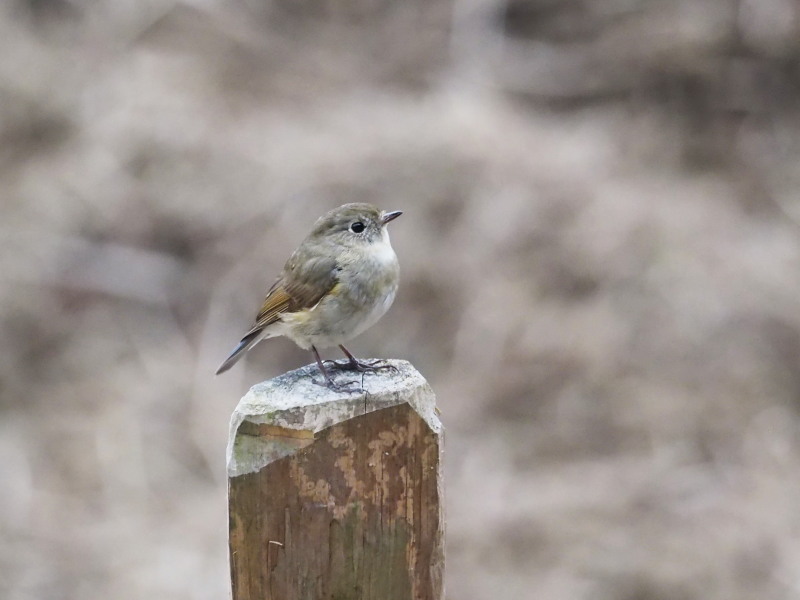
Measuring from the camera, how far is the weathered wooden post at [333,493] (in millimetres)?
2064

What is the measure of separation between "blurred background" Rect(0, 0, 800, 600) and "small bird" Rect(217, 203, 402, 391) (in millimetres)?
2451

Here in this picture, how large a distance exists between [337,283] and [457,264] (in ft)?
12.4

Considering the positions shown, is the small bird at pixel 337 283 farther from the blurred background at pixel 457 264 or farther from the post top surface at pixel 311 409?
the blurred background at pixel 457 264

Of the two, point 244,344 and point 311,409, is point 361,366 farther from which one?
point 244,344

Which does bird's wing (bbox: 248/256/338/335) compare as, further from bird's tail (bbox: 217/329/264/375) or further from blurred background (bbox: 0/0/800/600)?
blurred background (bbox: 0/0/800/600)

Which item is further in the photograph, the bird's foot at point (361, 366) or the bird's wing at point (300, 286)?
the bird's wing at point (300, 286)

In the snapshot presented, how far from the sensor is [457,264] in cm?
699

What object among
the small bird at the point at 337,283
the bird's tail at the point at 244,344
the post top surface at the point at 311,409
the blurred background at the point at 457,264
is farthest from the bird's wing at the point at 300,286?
the blurred background at the point at 457,264

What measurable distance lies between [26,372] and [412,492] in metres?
5.27

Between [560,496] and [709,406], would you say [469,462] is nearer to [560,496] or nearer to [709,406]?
[560,496]

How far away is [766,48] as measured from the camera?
824cm

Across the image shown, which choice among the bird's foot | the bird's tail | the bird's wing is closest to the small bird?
the bird's wing

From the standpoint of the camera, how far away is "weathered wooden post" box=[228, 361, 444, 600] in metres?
→ 2.06

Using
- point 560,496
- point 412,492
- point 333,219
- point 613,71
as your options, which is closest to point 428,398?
point 412,492
